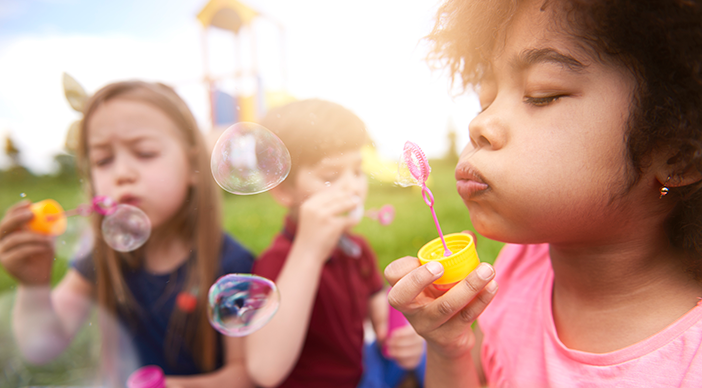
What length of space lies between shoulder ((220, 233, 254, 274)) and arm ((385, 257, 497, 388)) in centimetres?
69

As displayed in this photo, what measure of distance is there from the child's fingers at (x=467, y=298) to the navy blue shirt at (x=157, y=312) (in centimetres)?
79

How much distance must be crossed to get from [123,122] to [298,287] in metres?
0.63

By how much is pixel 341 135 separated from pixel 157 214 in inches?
23.9

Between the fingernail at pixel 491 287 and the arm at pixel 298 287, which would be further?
the arm at pixel 298 287

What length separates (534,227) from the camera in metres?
0.52

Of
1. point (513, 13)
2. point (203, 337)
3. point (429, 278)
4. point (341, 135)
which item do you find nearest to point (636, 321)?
point (429, 278)

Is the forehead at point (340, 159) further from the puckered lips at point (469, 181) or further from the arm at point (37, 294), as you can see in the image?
the arm at point (37, 294)

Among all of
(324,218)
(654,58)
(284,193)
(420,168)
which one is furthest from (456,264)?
(284,193)

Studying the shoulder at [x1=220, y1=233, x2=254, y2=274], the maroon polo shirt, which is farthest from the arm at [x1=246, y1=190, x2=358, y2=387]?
the shoulder at [x1=220, y1=233, x2=254, y2=274]

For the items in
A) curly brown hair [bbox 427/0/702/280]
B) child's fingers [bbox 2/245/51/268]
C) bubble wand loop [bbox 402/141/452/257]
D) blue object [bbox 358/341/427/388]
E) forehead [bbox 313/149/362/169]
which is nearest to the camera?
curly brown hair [bbox 427/0/702/280]

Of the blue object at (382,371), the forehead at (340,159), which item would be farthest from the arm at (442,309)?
the blue object at (382,371)

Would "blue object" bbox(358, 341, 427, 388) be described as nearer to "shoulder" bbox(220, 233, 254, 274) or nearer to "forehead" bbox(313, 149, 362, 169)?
"shoulder" bbox(220, 233, 254, 274)

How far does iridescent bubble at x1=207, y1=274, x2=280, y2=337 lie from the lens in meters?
0.89

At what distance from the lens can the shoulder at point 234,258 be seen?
1167 mm
